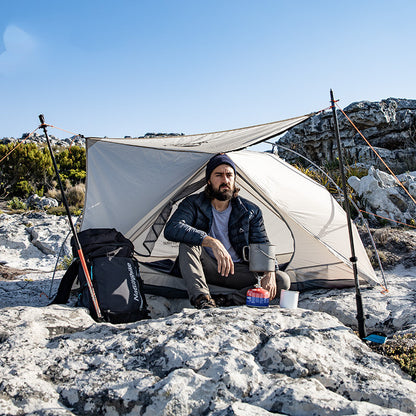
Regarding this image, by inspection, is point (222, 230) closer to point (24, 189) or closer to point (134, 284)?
point (134, 284)

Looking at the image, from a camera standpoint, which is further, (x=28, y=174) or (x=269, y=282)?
(x=28, y=174)

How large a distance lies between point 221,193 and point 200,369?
6.96 ft

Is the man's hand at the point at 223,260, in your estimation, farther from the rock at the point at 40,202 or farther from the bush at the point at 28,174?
the bush at the point at 28,174

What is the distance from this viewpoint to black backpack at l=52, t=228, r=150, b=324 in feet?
10.4

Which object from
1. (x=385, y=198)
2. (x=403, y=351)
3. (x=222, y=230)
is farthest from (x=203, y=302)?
(x=385, y=198)

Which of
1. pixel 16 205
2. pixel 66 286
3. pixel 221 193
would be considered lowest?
pixel 66 286

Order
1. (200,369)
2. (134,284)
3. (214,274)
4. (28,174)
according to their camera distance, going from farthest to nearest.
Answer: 1. (28,174)
2. (214,274)
3. (134,284)
4. (200,369)

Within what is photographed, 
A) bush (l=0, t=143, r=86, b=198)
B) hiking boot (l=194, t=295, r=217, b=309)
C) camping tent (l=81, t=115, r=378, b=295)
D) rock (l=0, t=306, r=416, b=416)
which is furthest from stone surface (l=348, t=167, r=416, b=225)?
bush (l=0, t=143, r=86, b=198)

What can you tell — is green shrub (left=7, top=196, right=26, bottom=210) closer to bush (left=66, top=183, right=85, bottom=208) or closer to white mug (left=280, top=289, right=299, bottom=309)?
bush (left=66, top=183, right=85, bottom=208)

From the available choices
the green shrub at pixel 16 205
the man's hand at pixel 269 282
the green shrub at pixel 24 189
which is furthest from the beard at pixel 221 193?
the green shrub at pixel 24 189

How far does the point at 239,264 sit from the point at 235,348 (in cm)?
183

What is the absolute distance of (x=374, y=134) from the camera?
40.6 ft

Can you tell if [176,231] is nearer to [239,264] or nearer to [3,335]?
[239,264]

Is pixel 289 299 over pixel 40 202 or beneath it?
beneath
